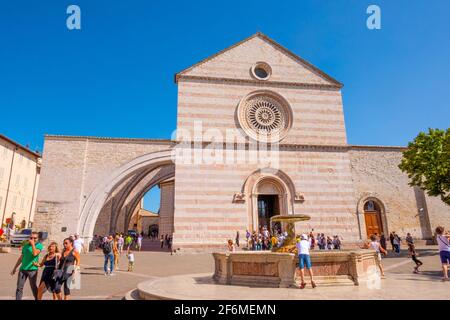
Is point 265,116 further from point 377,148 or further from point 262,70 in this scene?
point 377,148

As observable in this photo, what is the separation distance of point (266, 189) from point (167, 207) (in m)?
17.7

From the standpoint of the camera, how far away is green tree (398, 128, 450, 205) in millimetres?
16227

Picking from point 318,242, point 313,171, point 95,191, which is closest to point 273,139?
point 313,171

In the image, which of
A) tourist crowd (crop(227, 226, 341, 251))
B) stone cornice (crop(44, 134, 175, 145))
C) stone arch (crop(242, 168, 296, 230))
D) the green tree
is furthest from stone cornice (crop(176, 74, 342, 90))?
tourist crowd (crop(227, 226, 341, 251))

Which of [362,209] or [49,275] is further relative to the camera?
[362,209]

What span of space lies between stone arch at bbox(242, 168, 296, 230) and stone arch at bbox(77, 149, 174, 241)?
5.86 m

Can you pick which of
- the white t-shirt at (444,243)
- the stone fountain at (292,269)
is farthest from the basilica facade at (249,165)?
the white t-shirt at (444,243)

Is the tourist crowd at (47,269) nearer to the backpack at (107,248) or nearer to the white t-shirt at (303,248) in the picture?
the backpack at (107,248)

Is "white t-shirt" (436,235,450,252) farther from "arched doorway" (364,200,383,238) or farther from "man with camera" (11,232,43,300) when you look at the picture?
"arched doorway" (364,200,383,238)

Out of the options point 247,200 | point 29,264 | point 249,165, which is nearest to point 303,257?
point 29,264

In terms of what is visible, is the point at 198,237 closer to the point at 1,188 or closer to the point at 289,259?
the point at 289,259

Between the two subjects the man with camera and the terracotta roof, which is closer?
the man with camera

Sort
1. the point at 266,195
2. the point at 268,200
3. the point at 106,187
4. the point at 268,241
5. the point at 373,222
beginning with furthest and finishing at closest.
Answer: the point at 373,222, the point at 268,200, the point at 266,195, the point at 106,187, the point at 268,241

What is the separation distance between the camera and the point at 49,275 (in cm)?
602
